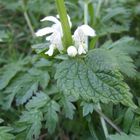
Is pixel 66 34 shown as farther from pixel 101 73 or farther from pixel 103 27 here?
pixel 103 27

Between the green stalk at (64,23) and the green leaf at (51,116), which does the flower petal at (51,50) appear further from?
the green leaf at (51,116)

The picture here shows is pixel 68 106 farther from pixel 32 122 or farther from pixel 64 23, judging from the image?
pixel 64 23

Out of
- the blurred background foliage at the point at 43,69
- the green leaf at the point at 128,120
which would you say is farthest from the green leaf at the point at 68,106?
the green leaf at the point at 128,120

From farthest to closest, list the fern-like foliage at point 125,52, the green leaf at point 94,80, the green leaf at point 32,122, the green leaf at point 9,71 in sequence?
the green leaf at point 9,71 → the fern-like foliage at point 125,52 → the green leaf at point 32,122 → the green leaf at point 94,80

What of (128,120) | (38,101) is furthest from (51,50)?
(128,120)

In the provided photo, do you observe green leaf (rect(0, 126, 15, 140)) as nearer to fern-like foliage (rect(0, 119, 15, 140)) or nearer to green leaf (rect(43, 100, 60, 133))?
fern-like foliage (rect(0, 119, 15, 140))

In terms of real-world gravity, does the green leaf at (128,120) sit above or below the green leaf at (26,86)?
below

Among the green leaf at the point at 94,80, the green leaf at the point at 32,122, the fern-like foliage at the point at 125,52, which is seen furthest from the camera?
the fern-like foliage at the point at 125,52

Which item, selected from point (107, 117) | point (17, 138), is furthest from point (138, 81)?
point (17, 138)
